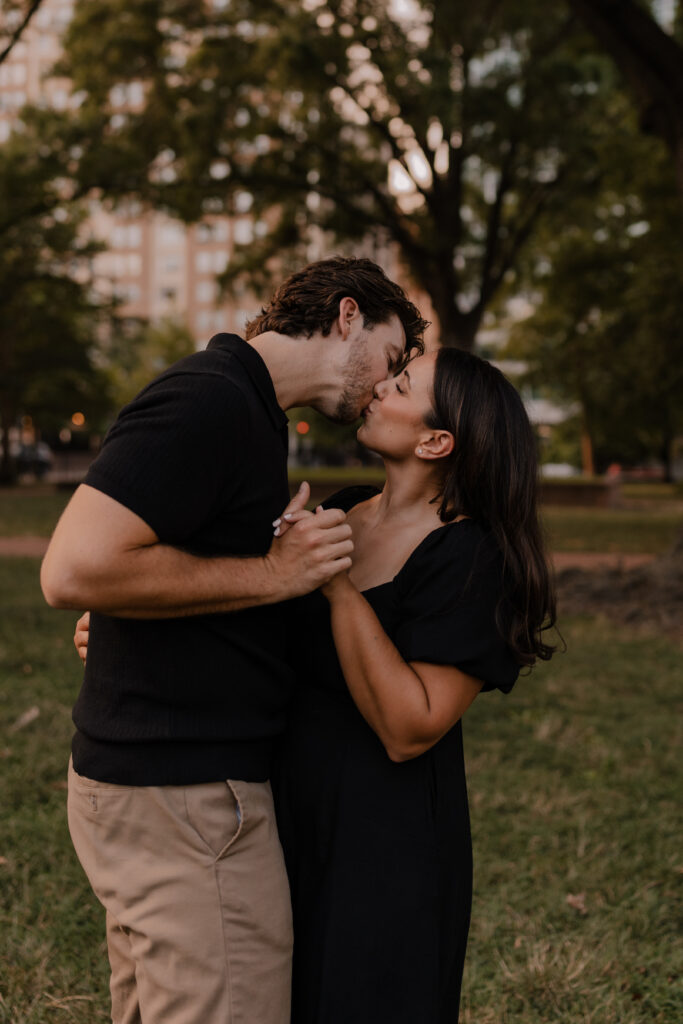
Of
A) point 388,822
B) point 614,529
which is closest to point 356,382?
point 388,822

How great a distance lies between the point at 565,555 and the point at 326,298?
1377cm

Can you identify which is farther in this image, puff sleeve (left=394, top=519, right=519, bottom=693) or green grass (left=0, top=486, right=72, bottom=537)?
green grass (left=0, top=486, right=72, bottom=537)

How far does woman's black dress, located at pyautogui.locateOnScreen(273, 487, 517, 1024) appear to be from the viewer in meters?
2.06

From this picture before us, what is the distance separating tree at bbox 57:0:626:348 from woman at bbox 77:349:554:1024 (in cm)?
1393

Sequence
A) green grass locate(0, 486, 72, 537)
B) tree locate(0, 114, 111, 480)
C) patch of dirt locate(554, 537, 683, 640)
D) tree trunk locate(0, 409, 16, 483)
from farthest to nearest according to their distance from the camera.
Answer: tree trunk locate(0, 409, 16, 483), tree locate(0, 114, 111, 480), green grass locate(0, 486, 72, 537), patch of dirt locate(554, 537, 683, 640)

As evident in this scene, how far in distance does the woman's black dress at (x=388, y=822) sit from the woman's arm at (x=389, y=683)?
0.17ft

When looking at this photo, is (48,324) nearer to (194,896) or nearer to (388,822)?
(388,822)

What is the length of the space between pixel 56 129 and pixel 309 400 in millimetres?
16753

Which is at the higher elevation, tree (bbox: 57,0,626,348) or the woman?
tree (bbox: 57,0,626,348)

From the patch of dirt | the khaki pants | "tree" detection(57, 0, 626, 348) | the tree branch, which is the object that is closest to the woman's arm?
the khaki pants

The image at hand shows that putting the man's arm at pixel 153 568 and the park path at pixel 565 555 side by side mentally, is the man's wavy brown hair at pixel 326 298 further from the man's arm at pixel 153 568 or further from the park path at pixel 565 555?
the park path at pixel 565 555

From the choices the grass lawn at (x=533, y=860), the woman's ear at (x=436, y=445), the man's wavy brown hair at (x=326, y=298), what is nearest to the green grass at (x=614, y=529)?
the grass lawn at (x=533, y=860)

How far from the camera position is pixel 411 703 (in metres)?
2.00

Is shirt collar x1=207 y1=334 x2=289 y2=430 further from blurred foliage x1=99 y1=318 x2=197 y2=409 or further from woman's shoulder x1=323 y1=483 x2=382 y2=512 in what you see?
blurred foliage x1=99 y1=318 x2=197 y2=409
